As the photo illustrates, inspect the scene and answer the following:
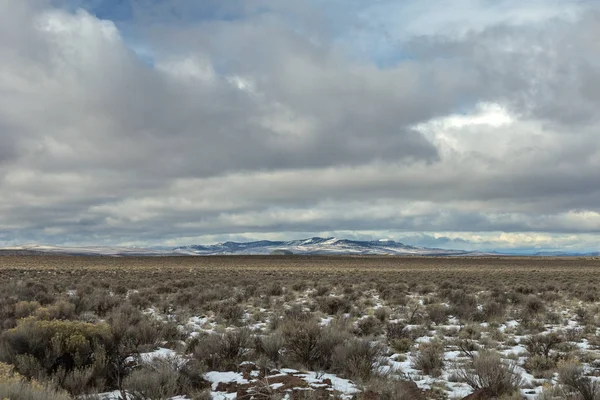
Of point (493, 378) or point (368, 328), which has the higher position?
point (493, 378)

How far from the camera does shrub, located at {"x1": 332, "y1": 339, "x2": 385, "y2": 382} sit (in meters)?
8.59

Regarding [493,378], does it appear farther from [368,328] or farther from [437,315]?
[437,315]

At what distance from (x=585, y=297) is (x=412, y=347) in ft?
51.8

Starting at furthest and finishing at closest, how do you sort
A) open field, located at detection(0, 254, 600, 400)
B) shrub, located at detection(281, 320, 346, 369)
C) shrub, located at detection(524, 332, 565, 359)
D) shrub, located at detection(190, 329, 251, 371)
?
shrub, located at detection(524, 332, 565, 359)
shrub, located at detection(281, 320, 346, 369)
shrub, located at detection(190, 329, 251, 371)
open field, located at detection(0, 254, 600, 400)

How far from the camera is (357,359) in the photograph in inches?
351

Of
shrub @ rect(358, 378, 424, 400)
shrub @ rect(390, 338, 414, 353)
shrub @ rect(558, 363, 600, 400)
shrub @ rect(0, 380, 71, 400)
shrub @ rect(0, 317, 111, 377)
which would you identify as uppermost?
shrub @ rect(0, 380, 71, 400)

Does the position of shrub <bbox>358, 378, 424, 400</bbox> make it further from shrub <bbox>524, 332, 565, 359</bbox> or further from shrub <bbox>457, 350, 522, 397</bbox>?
shrub <bbox>524, 332, 565, 359</bbox>

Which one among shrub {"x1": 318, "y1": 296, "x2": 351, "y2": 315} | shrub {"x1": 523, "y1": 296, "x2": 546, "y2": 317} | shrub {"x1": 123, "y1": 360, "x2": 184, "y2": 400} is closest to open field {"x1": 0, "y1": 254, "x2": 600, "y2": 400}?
shrub {"x1": 123, "y1": 360, "x2": 184, "y2": 400}

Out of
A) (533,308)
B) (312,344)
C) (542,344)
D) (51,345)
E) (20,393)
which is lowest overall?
(533,308)

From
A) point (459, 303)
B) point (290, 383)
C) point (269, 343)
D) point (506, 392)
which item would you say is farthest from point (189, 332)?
point (459, 303)

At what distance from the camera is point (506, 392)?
754 centimetres

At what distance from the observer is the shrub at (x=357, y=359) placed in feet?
28.2

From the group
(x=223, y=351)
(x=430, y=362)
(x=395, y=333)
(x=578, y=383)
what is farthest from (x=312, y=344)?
(x=578, y=383)

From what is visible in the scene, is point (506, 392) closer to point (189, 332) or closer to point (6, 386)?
point (6, 386)
